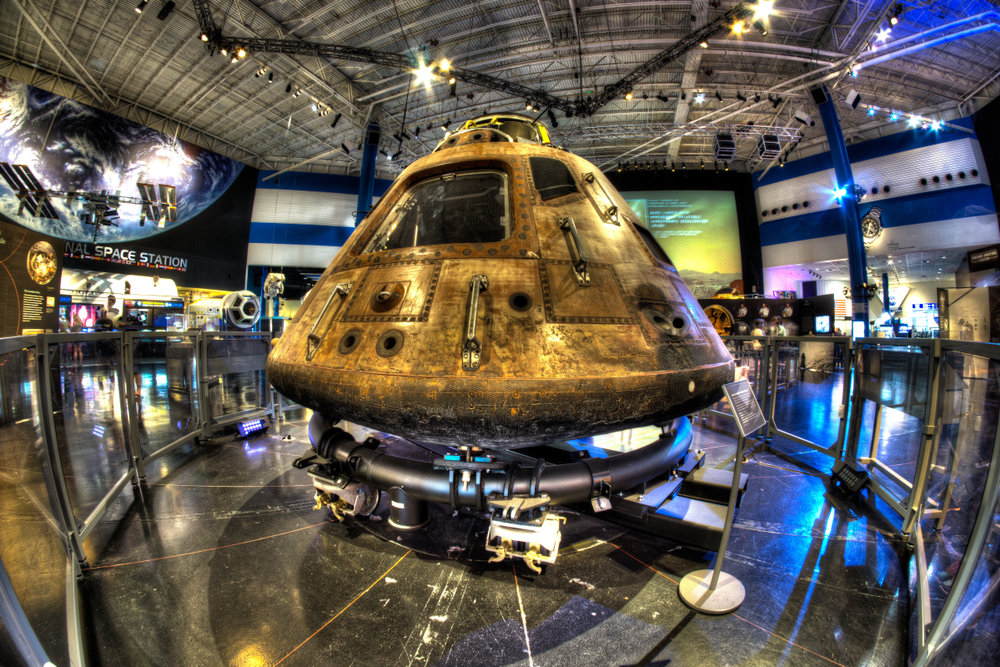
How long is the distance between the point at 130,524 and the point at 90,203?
17429 mm

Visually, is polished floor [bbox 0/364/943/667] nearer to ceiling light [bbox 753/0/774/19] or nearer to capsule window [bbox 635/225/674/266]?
capsule window [bbox 635/225/674/266]

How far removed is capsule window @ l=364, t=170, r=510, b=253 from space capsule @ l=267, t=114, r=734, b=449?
45 millimetres

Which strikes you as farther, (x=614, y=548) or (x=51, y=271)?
(x=51, y=271)

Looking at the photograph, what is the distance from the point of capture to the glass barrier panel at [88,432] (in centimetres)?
300

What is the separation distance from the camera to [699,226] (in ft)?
64.2

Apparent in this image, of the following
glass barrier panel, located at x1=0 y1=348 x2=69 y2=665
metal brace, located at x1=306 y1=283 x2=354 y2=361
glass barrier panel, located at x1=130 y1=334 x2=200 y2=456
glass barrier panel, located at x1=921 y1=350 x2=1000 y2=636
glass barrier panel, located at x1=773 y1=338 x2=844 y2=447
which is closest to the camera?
glass barrier panel, located at x1=0 y1=348 x2=69 y2=665

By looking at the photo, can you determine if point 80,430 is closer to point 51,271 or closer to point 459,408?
point 51,271

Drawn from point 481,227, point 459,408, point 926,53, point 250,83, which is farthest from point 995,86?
point 250,83

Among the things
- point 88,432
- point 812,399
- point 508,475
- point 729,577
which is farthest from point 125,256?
point 812,399

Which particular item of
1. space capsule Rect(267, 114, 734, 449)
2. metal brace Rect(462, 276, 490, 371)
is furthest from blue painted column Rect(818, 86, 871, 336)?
metal brace Rect(462, 276, 490, 371)

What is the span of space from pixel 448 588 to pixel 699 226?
71.4 ft

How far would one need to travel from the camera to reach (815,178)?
17844mm

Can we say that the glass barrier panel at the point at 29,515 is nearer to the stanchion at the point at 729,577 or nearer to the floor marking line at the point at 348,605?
the floor marking line at the point at 348,605

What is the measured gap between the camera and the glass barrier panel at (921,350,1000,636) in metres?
1.93
